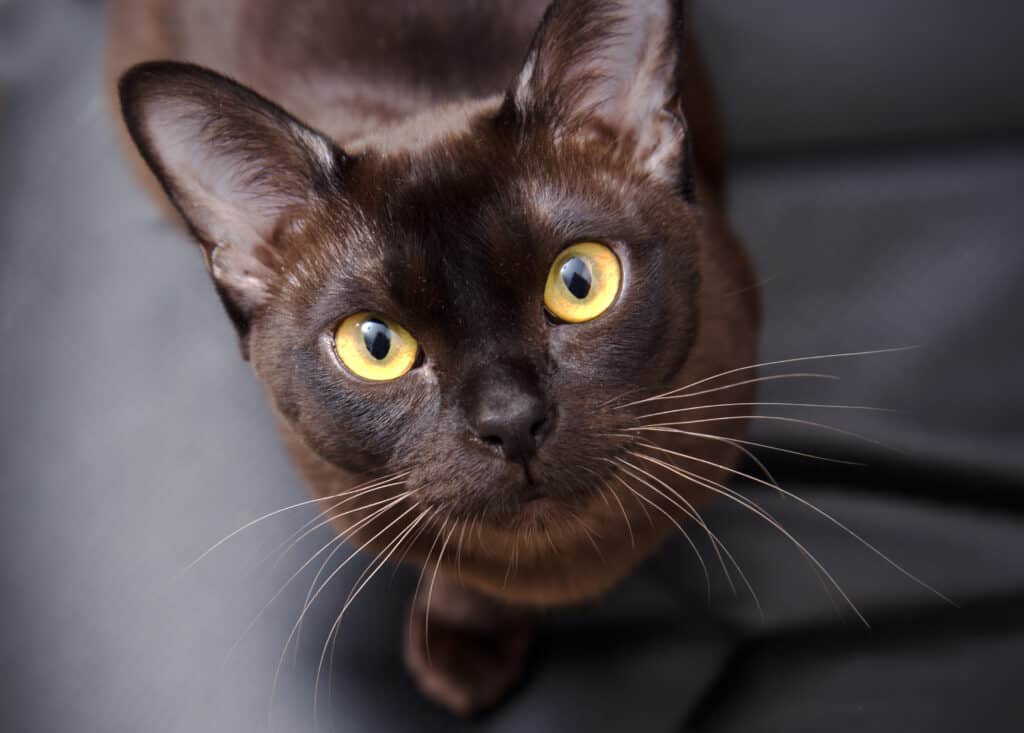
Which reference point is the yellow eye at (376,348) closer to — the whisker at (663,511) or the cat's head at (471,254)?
the cat's head at (471,254)

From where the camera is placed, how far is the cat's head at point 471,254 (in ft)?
2.47

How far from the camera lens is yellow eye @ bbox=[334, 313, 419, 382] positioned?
0.78 meters

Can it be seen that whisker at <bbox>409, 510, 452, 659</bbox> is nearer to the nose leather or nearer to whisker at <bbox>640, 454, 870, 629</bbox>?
the nose leather

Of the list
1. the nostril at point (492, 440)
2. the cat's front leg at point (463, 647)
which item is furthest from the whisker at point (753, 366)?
the cat's front leg at point (463, 647)

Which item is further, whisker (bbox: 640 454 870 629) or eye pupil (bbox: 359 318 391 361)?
whisker (bbox: 640 454 870 629)

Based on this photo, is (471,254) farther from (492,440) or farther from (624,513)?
(624,513)

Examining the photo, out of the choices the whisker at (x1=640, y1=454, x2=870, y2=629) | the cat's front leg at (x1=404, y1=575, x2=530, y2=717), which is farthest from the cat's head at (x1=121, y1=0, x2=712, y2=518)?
the cat's front leg at (x1=404, y1=575, x2=530, y2=717)

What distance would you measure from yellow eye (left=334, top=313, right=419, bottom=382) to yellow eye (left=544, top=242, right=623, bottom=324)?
0.40 ft

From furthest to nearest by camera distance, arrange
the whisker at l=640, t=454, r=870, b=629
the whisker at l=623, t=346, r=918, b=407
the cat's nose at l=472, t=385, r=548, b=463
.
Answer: the whisker at l=640, t=454, r=870, b=629, the whisker at l=623, t=346, r=918, b=407, the cat's nose at l=472, t=385, r=548, b=463

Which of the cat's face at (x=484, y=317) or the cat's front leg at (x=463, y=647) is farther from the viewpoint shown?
the cat's front leg at (x=463, y=647)

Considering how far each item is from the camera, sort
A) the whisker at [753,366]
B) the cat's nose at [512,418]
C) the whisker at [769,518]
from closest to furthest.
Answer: the cat's nose at [512,418] < the whisker at [753,366] < the whisker at [769,518]

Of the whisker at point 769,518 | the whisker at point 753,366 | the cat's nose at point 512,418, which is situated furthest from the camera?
the whisker at point 769,518

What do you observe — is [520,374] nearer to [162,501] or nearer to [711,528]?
[711,528]

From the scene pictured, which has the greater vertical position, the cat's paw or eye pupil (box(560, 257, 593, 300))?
eye pupil (box(560, 257, 593, 300))
